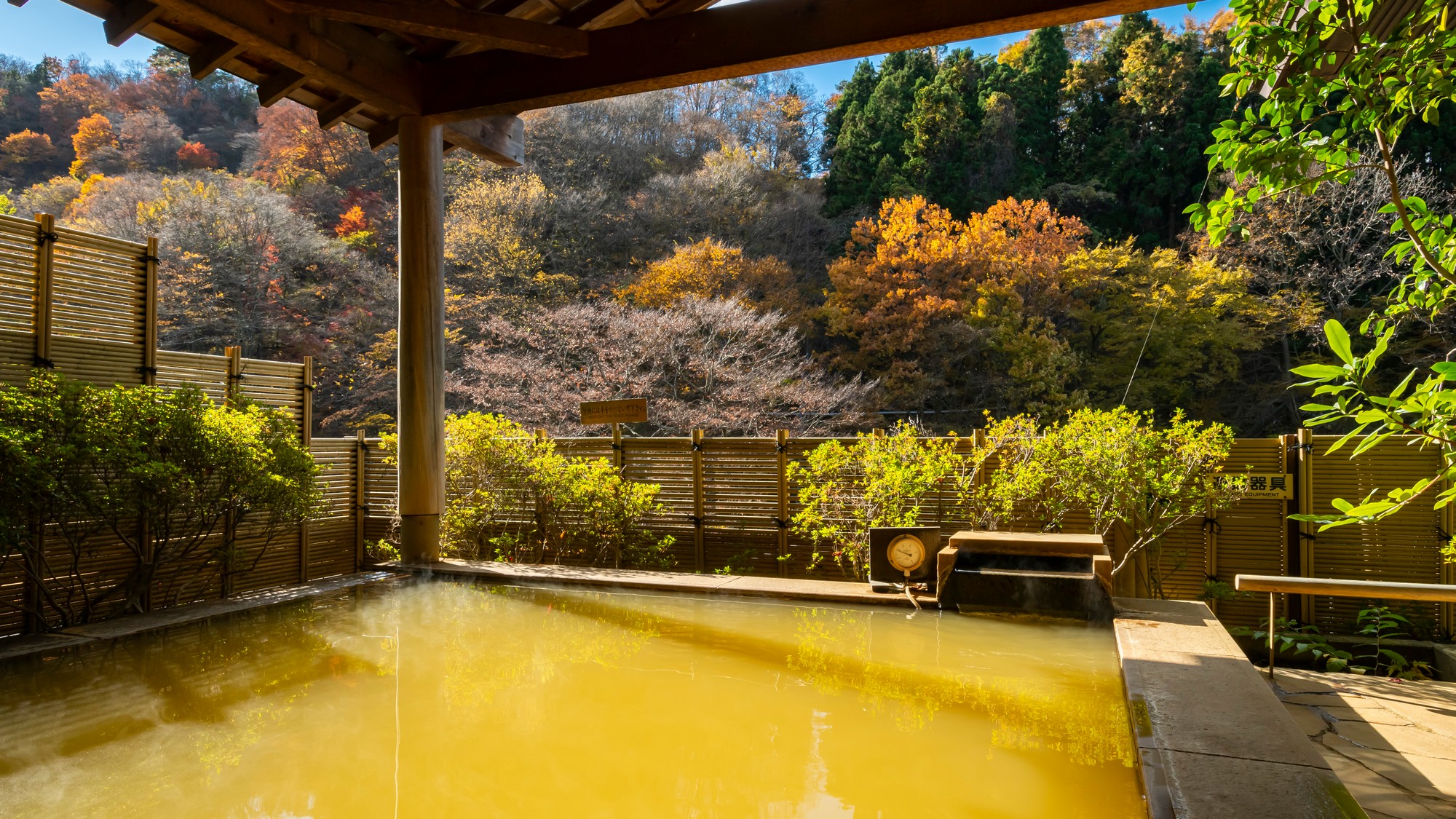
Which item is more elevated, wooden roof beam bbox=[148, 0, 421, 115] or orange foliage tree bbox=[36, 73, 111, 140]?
orange foliage tree bbox=[36, 73, 111, 140]

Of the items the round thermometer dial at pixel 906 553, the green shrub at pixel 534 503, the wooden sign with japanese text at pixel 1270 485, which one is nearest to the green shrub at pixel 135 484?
the green shrub at pixel 534 503

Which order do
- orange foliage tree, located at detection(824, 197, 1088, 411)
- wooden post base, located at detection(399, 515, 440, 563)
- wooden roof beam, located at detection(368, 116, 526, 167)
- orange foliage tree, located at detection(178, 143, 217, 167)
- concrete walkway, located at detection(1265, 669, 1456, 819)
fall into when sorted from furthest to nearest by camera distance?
orange foliage tree, located at detection(178, 143, 217, 167) → orange foliage tree, located at detection(824, 197, 1088, 411) → wooden roof beam, located at detection(368, 116, 526, 167) → wooden post base, located at detection(399, 515, 440, 563) → concrete walkway, located at detection(1265, 669, 1456, 819)

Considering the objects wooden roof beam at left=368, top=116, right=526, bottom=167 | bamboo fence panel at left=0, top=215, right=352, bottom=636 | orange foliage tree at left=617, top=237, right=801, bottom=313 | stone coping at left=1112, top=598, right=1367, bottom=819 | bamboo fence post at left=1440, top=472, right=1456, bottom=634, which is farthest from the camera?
orange foliage tree at left=617, top=237, right=801, bottom=313

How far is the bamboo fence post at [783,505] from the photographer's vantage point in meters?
6.54

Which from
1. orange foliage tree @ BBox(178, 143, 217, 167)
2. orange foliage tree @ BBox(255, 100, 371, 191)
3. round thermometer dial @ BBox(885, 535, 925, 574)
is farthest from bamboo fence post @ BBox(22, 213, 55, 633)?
orange foliage tree @ BBox(178, 143, 217, 167)

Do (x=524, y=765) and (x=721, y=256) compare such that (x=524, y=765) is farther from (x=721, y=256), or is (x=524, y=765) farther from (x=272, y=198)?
(x=272, y=198)

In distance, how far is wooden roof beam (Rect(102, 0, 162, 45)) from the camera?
4520mm

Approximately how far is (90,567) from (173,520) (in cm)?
53

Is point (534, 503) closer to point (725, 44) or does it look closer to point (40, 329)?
point (40, 329)

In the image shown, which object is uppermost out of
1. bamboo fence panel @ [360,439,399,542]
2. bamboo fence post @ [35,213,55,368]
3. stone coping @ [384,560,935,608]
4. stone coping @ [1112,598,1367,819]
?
bamboo fence post @ [35,213,55,368]

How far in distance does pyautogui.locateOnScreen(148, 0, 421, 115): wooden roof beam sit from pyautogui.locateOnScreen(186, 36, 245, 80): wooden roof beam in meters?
0.11

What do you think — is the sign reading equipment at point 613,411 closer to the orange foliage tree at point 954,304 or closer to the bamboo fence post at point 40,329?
the bamboo fence post at point 40,329

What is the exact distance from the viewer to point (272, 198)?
52.9 ft

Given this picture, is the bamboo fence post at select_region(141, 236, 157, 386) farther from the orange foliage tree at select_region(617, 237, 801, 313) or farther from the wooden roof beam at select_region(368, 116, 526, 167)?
the orange foliage tree at select_region(617, 237, 801, 313)
